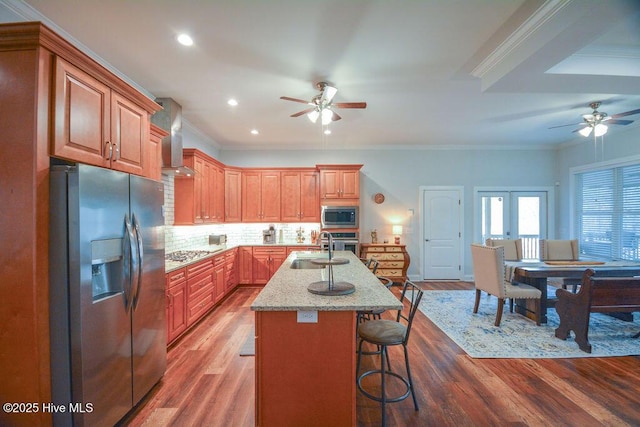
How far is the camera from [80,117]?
1671 millimetres

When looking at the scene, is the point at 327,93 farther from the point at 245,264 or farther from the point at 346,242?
the point at 245,264

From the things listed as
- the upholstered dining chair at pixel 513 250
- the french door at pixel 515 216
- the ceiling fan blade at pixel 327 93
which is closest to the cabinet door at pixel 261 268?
the ceiling fan blade at pixel 327 93

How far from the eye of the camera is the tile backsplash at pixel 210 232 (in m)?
3.96

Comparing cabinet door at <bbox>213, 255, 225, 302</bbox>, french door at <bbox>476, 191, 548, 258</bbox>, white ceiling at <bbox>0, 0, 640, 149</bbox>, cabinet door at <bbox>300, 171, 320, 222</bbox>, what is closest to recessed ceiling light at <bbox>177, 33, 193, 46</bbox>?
white ceiling at <bbox>0, 0, 640, 149</bbox>

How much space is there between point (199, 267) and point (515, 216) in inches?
255

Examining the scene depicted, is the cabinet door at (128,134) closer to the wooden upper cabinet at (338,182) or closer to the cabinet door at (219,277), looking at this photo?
the cabinet door at (219,277)

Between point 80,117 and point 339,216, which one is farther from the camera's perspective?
point 339,216

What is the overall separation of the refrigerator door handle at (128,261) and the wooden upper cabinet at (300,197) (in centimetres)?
381

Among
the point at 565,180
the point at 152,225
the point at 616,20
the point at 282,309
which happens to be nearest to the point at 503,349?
the point at 282,309

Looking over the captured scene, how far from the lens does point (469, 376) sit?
2.46 metres

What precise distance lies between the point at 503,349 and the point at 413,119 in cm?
335

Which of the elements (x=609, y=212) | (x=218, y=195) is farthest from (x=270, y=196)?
(x=609, y=212)

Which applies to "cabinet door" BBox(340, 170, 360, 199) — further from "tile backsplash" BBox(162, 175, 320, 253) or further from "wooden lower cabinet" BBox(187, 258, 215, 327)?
"wooden lower cabinet" BBox(187, 258, 215, 327)

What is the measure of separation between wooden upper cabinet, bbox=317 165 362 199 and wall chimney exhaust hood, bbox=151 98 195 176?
2.60 metres
